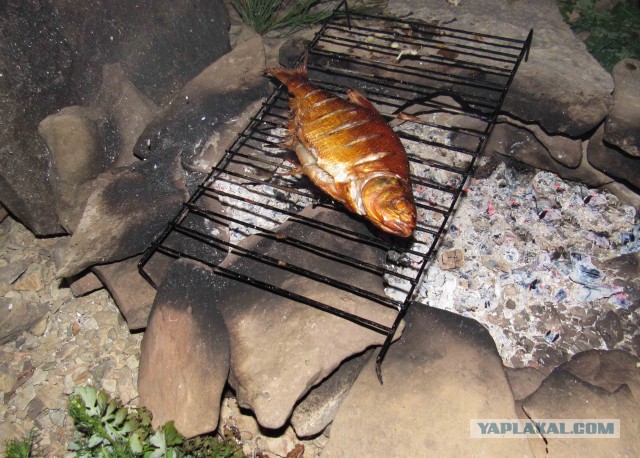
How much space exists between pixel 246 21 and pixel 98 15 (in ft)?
6.34

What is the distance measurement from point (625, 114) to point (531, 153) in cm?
62

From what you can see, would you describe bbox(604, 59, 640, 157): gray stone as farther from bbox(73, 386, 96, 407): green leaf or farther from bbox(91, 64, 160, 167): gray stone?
bbox(73, 386, 96, 407): green leaf

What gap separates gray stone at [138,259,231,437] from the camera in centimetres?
242

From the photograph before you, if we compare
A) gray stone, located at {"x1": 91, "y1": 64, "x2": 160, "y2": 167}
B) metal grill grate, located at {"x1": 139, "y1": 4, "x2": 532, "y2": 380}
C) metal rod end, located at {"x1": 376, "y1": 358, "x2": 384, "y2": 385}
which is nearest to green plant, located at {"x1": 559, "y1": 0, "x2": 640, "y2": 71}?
metal grill grate, located at {"x1": 139, "y1": 4, "x2": 532, "y2": 380}

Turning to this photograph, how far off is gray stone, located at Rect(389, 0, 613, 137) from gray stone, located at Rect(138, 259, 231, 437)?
2.44 metres

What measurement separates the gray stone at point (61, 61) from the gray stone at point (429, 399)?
8.29ft

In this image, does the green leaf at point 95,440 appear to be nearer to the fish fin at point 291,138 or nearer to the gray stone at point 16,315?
the gray stone at point 16,315

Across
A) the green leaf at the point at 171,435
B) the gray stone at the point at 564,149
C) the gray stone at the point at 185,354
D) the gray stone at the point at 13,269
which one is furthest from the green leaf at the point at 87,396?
the gray stone at the point at 564,149

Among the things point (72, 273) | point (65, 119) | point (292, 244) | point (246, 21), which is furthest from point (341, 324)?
point (246, 21)

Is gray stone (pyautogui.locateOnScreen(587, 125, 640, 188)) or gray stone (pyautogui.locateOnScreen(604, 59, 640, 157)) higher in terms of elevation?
gray stone (pyautogui.locateOnScreen(604, 59, 640, 157))

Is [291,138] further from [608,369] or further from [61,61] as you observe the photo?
[608,369]

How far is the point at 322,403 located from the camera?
253cm

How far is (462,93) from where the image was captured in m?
3.36

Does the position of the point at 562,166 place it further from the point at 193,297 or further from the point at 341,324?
the point at 193,297
